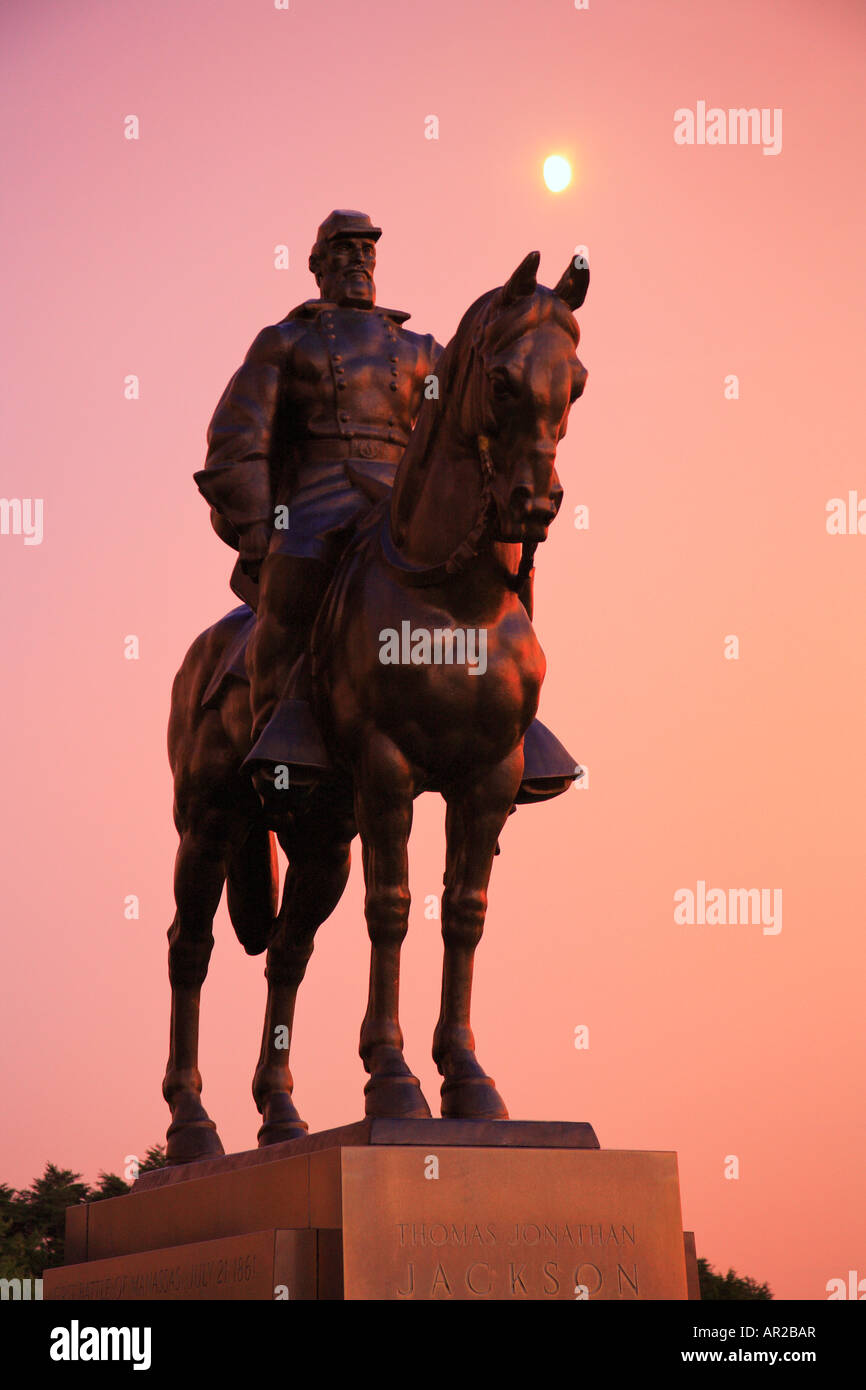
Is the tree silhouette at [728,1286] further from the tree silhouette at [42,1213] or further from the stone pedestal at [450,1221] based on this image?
the stone pedestal at [450,1221]

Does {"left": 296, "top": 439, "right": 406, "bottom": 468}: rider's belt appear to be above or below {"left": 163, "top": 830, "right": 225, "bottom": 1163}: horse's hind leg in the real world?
above

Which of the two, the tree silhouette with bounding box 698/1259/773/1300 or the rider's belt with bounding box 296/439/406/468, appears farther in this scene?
the tree silhouette with bounding box 698/1259/773/1300

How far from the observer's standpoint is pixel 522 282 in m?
7.50

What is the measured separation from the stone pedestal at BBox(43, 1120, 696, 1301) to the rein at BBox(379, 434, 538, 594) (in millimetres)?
2303

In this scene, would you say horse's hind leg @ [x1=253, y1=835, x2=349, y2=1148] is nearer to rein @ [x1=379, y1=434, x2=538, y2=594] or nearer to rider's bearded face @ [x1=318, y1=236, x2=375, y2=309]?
rein @ [x1=379, y1=434, x2=538, y2=594]

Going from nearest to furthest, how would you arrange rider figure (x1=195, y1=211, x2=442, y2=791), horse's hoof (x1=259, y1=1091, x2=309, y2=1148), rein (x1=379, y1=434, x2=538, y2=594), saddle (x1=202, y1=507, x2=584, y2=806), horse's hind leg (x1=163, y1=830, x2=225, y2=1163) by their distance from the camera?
rein (x1=379, y1=434, x2=538, y2=594) → saddle (x1=202, y1=507, x2=584, y2=806) → rider figure (x1=195, y1=211, x2=442, y2=791) → horse's hoof (x1=259, y1=1091, x2=309, y2=1148) → horse's hind leg (x1=163, y1=830, x2=225, y2=1163)

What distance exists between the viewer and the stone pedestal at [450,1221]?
7.16 metres

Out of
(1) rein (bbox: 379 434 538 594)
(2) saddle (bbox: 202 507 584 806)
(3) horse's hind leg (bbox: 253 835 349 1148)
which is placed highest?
(1) rein (bbox: 379 434 538 594)

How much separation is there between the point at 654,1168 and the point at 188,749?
12.4 ft

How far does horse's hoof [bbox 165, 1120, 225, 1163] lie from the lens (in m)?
9.77

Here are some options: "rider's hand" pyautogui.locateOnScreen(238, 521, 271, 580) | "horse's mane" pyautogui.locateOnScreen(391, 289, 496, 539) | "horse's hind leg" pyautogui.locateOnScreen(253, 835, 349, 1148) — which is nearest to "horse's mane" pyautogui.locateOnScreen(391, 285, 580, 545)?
"horse's mane" pyautogui.locateOnScreen(391, 289, 496, 539)

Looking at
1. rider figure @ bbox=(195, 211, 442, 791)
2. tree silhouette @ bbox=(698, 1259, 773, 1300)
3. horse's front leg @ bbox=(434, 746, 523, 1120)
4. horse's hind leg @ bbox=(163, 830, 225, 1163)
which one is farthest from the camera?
tree silhouette @ bbox=(698, 1259, 773, 1300)
